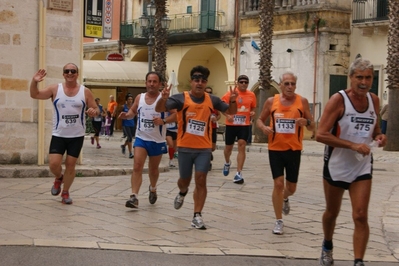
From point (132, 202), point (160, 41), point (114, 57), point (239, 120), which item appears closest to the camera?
point (132, 202)

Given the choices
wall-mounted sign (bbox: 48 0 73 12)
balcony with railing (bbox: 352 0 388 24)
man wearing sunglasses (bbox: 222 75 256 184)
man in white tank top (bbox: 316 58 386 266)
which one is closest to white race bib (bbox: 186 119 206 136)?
man in white tank top (bbox: 316 58 386 266)

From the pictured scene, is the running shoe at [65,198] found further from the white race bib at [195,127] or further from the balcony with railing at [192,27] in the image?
the balcony with railing at [192,27]

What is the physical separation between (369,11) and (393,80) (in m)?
7.56

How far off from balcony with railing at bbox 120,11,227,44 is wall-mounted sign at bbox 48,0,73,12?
21327 millimetres

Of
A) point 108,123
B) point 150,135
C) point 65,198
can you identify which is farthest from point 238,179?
Result: point 108,123

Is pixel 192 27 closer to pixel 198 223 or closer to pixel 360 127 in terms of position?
pixel 198 223

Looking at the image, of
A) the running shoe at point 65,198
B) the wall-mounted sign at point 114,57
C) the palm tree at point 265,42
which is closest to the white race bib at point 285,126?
the running shoe at point 65,198

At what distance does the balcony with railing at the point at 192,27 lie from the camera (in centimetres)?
3684

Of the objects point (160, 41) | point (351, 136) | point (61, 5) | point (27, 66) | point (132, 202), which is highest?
point (160, 41)

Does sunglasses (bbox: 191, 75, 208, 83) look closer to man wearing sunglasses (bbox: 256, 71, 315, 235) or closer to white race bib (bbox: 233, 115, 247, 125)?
man wearing sunglasses (bbox: 256, 71, 315, 235)

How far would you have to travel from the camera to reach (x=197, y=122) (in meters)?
8.73

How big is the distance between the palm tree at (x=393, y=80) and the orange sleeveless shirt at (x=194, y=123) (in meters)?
15.7

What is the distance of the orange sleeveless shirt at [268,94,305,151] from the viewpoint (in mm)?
8953

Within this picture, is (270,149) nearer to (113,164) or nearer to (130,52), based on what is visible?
(113,164)
